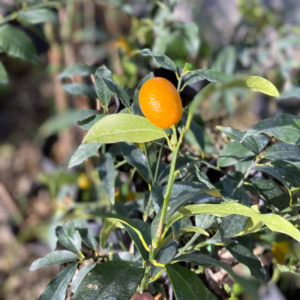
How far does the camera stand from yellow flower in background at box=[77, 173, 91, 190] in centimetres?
100

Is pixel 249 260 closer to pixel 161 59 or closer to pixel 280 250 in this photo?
pixel 280 250

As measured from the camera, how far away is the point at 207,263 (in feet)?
1.19

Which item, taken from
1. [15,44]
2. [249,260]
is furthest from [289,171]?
[15,44]

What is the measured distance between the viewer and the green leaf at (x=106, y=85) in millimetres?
432

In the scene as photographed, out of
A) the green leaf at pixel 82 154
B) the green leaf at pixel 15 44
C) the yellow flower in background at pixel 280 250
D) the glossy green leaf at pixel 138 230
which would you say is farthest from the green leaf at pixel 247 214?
the green leaf at pixel 15 44

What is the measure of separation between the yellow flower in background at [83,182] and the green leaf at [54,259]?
54 cm

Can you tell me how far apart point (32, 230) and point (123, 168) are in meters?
0.91

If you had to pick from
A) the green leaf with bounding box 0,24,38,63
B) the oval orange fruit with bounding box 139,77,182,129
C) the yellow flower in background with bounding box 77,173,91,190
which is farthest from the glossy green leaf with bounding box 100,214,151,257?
the yellow flower in background with bounding box 77,173,91,190

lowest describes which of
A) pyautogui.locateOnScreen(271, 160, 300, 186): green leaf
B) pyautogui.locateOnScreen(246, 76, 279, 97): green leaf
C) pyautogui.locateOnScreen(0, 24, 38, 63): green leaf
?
pyautogui.locateOnScreen(271, 160, 300, 186): green leaf

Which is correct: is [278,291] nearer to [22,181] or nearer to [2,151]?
[22,181]

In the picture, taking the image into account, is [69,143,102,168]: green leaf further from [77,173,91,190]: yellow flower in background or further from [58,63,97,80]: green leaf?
[77,173,91,190]: yellow flower in background

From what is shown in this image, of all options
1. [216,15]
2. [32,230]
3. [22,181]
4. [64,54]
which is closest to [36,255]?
[32,230]

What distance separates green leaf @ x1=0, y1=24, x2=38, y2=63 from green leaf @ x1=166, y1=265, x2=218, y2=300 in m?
0.53

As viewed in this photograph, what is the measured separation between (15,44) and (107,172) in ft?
1.18
